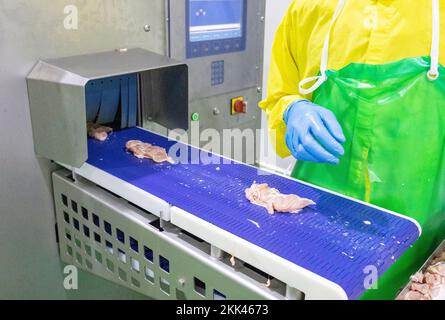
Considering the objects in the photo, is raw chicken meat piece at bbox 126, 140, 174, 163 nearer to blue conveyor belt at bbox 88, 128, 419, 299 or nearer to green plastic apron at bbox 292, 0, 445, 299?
blue conveyor belt at bbox 88, 128, 419, 299

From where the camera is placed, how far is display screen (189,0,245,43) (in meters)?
1.53

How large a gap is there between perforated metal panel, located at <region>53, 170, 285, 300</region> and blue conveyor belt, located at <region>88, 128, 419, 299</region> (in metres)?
0.07

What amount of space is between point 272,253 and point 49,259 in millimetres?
835

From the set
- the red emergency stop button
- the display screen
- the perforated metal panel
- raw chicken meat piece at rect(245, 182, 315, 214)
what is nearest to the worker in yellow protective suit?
raw chicken meat piece at rect(245, 182, 315, 214)

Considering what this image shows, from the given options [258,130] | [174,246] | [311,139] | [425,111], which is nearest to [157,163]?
[174,246]

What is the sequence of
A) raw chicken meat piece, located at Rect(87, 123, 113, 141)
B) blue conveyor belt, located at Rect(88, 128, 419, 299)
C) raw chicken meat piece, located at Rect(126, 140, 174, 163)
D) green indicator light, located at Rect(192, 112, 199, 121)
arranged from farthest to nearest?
green indicator light, located at Rect(192, 112, 199, 121), raw chicken meat piece, located at Rect(87, 123, 113, 141), raw chicken meat piece, located at Rect(126, 140, 174, 163), blue conveyor belt, located at Rect(88, 128, 419, 299)

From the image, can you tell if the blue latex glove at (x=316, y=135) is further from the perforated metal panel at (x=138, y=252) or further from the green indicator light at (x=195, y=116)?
the green indicator light at (x=195, y=116)

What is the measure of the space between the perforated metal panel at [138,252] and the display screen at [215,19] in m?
0.65

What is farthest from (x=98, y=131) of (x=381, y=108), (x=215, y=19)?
(x=381, y=108)

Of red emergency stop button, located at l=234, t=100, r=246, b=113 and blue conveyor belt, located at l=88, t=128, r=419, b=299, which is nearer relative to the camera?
blue conveyor belt, located at l=88, t=128, r=419, b=299

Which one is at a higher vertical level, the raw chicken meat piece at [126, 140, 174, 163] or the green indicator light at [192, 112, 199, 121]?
the raw chicken meat piece at [126, 140, 174, 163]

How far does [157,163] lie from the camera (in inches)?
46.8

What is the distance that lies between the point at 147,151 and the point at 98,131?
0.22m
